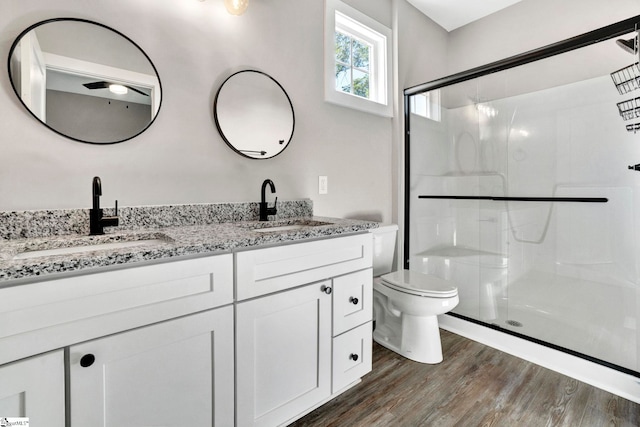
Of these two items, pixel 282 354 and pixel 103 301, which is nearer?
pixel 103 301

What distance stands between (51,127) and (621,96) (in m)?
2.78

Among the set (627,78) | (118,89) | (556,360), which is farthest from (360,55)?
(556,360)

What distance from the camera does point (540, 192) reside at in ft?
6.64

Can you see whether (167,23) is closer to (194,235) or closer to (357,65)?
(194,235)

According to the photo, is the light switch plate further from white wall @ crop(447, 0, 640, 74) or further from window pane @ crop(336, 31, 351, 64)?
white wall @ crop(447, 0, 640, 74)

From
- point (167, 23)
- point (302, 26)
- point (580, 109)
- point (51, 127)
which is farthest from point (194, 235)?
point (580, 109)

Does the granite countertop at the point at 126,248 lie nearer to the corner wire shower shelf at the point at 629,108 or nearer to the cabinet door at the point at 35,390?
the cabinet door at the point at 35,390

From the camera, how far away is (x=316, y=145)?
6.61 feet

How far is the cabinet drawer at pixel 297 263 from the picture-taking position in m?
1.11

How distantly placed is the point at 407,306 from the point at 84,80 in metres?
1.96

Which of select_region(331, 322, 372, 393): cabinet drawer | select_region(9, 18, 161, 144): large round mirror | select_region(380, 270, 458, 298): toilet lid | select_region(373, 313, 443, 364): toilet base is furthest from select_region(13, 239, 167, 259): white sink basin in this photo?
select_region(373, 313, 443, 364): toilet base

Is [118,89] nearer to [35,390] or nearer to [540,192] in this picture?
[35,390]

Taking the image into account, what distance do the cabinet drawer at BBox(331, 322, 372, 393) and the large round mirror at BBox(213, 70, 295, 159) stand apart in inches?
42.1

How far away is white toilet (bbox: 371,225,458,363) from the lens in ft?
5.92
